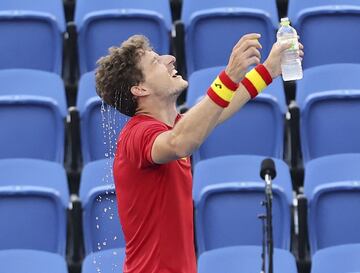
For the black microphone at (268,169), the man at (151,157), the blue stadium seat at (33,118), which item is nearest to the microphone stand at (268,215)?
the black microphone at (268,169)

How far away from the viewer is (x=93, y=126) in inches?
270

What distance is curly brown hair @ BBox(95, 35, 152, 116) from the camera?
4812 mm

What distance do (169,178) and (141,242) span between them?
25 cm

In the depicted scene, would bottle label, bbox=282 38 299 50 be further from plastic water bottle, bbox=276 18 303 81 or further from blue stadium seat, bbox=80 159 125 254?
blue stadium seat, bbox=80 159 125 254

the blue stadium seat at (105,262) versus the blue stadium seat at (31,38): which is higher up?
the blue stadium seat at (31,38)

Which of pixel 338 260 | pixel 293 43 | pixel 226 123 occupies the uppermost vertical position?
pixel 293 43

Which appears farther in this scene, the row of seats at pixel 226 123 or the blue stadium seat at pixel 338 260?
the row of seats at pixel 226 123

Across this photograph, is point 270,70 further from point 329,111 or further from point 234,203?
point 329,111

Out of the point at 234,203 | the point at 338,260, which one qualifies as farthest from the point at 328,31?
the point at 338,260

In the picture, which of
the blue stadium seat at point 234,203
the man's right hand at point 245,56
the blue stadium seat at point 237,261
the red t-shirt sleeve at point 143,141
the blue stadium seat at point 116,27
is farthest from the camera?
the blue stadium seat at point 116,27

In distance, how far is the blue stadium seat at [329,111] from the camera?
6.80 meters

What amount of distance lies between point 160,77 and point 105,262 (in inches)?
50.3

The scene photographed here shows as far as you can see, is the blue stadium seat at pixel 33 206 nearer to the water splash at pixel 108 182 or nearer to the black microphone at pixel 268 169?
the water splash at pixel 108 182

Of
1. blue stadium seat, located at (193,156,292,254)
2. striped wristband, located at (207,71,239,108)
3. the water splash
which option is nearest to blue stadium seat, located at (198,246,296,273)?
blue stadium seat, located at (193,156,292,254)
